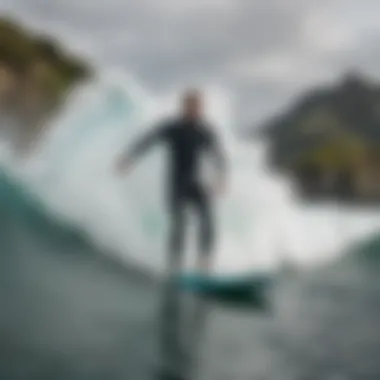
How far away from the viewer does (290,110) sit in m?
1.27

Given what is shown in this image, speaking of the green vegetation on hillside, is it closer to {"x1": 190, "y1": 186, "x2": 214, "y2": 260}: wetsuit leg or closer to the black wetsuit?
the black wetsuit

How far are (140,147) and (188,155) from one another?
8cm

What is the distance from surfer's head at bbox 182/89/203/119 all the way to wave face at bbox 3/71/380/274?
0.02 m

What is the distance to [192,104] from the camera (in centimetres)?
126

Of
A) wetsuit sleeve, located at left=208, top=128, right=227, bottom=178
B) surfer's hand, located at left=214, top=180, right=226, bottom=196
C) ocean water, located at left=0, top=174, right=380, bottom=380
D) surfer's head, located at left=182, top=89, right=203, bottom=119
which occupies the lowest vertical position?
ocean water, located at left=0, top=174, right=380, bottom=380

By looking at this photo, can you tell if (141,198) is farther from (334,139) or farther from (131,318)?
(334,139)

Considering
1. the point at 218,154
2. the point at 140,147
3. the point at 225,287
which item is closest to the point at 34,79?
the point at 140,147

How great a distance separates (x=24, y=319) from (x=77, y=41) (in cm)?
43

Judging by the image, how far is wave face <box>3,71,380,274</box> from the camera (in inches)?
48.8

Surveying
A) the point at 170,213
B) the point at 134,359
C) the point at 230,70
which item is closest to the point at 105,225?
the point at 170,213

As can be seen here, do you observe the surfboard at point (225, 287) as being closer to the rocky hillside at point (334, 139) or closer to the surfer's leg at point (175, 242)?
the surfer's leg at point (175, 242)

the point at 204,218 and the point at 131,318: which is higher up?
the point at 204,218

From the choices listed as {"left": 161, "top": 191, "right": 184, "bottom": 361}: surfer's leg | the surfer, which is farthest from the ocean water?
the surfer

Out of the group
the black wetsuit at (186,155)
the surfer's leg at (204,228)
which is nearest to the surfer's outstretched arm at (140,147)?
the black wetsuit at (186,155)
